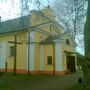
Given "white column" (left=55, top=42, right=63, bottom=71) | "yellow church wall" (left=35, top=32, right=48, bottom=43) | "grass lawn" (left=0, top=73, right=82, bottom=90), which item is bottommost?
"grass lawn" (left=0, top=73, right=82, bottom=90)

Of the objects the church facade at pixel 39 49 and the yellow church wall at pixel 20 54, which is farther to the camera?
the yellow church wall at pixel 20 54

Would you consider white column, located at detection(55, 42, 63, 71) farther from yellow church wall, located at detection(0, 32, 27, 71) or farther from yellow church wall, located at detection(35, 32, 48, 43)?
yellow church wall, located at detection(0, 32, 27, 71)

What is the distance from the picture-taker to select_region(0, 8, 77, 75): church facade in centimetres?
3300

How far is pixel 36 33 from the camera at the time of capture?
3450cm

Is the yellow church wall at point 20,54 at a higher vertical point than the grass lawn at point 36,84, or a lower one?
higher

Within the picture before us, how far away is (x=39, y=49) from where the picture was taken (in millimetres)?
35094

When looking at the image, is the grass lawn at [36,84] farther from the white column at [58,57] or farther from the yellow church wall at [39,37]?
the yellow church wall at [39,37]

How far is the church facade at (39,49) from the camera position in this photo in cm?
3300

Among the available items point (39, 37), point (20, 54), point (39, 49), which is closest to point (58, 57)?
point (39, 49)

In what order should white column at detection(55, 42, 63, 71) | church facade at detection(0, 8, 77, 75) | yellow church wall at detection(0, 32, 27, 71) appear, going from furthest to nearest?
yellow church wall at detection(0, 32, 27, 71)
church facade at detection(0, 8, 77, 75)
white column at detection(55, 42, 63, 71)

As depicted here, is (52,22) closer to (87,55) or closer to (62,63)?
(62,63)

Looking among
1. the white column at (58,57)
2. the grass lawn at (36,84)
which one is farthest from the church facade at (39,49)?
the grass lawn at (36,84)

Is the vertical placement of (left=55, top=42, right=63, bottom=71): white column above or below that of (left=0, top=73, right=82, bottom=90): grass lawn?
above

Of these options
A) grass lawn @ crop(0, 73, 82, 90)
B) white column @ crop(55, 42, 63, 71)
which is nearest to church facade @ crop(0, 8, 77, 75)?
white column @ crop(55, 42, 63, 71)
